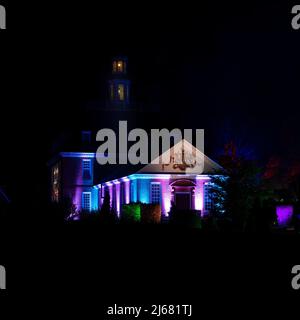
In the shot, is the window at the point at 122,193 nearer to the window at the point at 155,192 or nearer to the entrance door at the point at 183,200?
the window at the point at 155,192

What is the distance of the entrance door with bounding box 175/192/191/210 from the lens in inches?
1871

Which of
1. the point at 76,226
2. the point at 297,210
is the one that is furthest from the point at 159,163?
the point at 76,226

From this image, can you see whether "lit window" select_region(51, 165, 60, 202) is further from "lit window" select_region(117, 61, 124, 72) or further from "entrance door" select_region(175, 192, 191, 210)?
"entrance door" select_region(175, 192, 191, 210)

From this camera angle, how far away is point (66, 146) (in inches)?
2285

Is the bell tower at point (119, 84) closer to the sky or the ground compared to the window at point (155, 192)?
closer to the sky

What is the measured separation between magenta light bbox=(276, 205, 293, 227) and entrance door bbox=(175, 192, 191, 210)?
7.60 meters

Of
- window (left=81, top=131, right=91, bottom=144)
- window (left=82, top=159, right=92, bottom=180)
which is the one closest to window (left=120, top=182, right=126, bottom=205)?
window (left=82, top=159, right=92, bottom=180)

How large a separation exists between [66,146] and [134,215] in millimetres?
18061

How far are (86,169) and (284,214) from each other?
70.1ft

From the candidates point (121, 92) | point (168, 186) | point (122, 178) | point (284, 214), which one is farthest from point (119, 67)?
point (284, 214)

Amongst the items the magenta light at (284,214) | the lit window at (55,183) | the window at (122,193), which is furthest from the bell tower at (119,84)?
the magenta light at (284,214)

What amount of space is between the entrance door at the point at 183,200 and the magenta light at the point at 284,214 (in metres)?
7.60

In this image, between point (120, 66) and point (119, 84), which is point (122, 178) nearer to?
point (119, 84)

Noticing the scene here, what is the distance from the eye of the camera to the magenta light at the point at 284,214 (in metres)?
42.0
